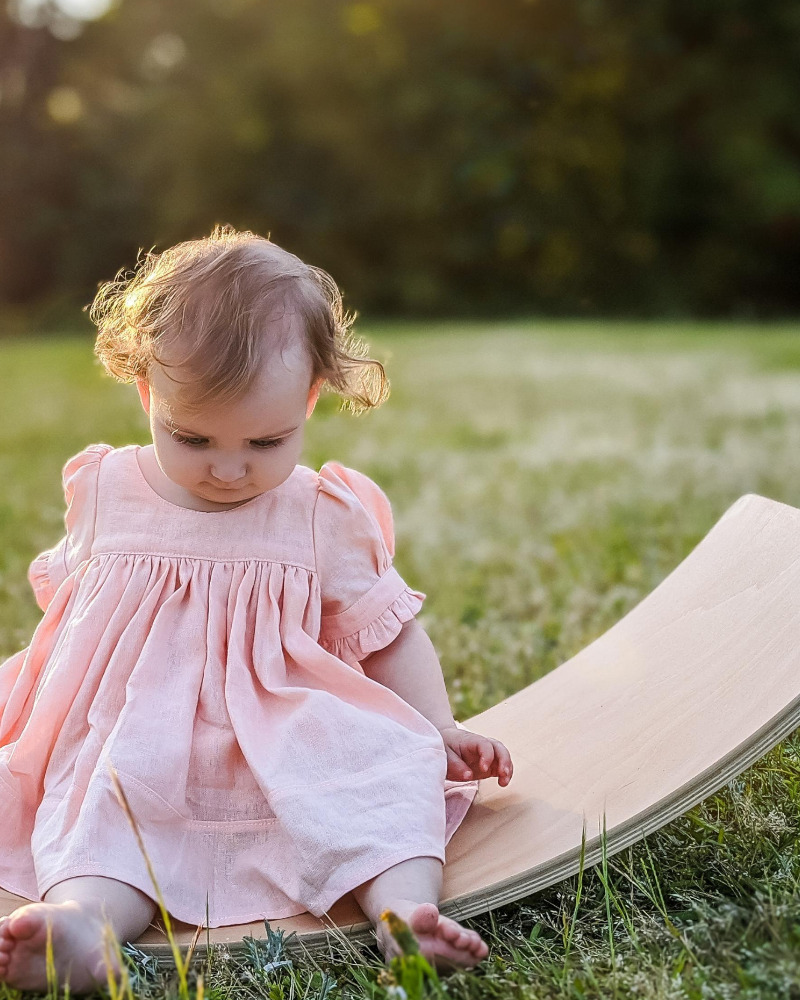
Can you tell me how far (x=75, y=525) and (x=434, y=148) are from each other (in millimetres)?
19565

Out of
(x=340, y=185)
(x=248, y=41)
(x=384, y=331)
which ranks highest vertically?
(x=248, y=41)

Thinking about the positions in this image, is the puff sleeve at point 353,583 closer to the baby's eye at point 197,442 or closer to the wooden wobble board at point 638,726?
the baby's eye at point 197,442

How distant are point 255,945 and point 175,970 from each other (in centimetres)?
13

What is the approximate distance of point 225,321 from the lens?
1933mm

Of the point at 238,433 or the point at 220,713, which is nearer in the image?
the point at 238,433

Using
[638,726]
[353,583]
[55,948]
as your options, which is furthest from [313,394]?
[55,948]

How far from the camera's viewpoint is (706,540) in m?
2.74

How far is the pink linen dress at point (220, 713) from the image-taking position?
1948 mm

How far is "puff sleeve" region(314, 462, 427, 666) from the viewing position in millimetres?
2201

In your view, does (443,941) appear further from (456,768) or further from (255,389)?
(255,389)

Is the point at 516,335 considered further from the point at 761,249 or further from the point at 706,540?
the point at 706,540

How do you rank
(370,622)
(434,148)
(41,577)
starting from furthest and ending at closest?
(434,148), (41,577), (370,622)

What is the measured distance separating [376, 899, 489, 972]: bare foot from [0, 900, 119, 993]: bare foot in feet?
1.48

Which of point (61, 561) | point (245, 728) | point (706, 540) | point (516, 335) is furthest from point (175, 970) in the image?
point (516, 335)
